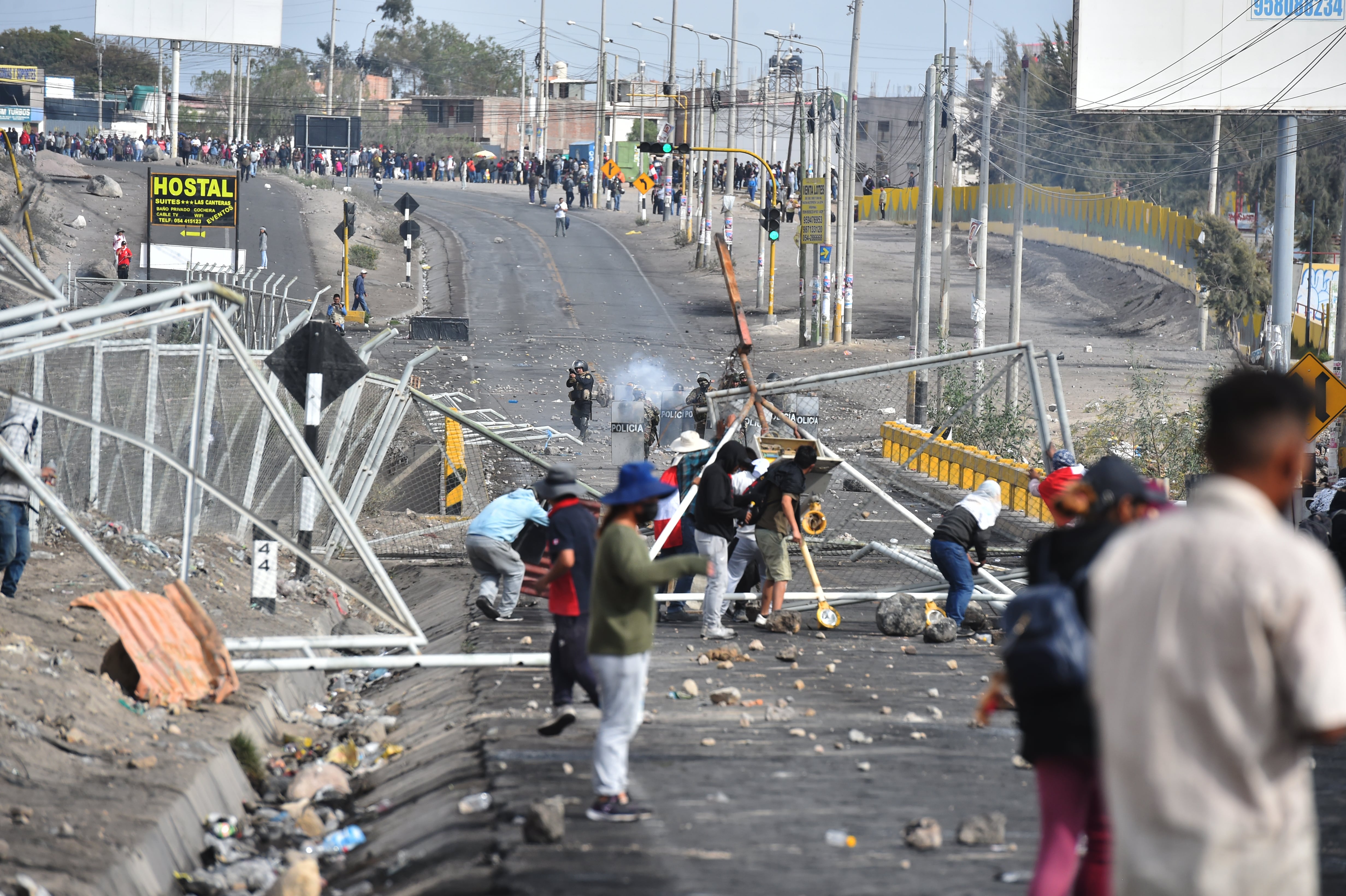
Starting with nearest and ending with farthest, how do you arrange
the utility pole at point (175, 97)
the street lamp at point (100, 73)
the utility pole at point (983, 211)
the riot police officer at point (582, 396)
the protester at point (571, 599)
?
the protester at point (571, 599)
the riot police officer at point (582, 396)
the utility pole at point (983, 211)
the utility pole at point (175, 97)
the street lamp at point (100, 73)

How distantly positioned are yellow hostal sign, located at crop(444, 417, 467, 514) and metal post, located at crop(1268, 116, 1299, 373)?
1100cm

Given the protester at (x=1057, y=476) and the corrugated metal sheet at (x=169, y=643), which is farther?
the protester at (x=1057, y=476)

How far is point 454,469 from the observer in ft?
60.1

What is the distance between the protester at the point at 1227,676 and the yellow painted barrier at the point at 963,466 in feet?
45.8

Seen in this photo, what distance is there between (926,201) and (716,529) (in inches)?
801

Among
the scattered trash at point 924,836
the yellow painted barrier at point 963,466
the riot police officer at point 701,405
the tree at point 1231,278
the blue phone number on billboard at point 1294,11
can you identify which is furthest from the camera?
the tree at point 1231,278

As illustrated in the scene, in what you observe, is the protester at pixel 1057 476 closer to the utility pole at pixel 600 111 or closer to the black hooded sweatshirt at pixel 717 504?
the black hooded sweatshirt at pixel 717 504

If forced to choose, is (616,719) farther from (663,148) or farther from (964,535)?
(663,148)

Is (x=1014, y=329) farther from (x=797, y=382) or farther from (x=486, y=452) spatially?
(x=797, y=382)

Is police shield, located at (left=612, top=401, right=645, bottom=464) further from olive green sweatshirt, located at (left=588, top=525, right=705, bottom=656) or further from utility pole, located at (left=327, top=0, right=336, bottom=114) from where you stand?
utility pole, located at (left=327, top=0, right=336, bottom=114)

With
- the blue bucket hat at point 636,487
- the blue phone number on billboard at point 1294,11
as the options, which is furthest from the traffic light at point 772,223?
the blue bucket hat at point 636,487

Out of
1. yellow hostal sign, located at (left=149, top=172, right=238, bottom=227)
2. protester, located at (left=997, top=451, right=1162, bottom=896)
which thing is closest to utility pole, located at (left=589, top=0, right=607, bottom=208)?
yellow hostal sign, located at (left=149, top=172, right=238, bottom=227)

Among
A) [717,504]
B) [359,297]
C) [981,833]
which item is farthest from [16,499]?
[359,297]

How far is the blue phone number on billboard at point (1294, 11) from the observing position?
30.6 metres
